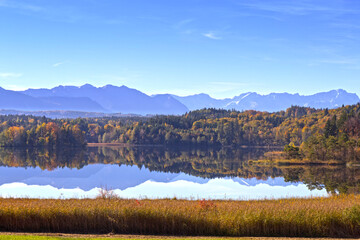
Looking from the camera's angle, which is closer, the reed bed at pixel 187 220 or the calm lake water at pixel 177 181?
the reed bed at pixel 187 220

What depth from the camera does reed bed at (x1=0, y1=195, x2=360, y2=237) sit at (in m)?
23.6

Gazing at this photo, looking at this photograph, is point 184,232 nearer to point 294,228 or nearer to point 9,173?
point 294,228

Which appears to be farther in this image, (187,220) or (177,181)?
(177,181)

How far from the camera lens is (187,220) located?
78.4 feet

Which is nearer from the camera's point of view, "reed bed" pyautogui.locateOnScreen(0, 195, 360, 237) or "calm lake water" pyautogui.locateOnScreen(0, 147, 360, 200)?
"reed bed" pyautogui.locateOnScreen(0, 195, 360, 237)

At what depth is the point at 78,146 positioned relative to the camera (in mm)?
194625

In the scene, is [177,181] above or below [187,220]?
below

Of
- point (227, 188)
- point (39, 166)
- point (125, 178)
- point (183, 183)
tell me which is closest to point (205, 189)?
point (227, 188)

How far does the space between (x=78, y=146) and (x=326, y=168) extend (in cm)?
12603

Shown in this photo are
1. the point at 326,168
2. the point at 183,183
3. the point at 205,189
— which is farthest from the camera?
the point at 326,168

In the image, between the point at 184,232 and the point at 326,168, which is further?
the point at 326,168

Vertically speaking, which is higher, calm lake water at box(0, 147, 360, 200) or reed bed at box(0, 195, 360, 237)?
reed bed at box(0, 195, 360, 237)

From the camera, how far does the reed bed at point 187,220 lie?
23.6m

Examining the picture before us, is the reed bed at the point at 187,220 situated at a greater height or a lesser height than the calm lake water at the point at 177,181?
greater
